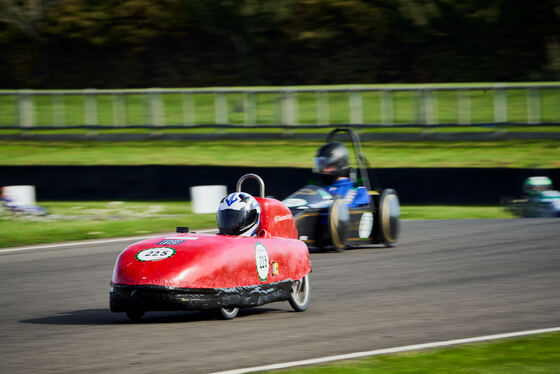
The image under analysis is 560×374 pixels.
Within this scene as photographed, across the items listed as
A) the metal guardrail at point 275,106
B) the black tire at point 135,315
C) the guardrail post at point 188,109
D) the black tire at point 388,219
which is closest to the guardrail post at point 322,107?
the metal guardrail at point 275,106

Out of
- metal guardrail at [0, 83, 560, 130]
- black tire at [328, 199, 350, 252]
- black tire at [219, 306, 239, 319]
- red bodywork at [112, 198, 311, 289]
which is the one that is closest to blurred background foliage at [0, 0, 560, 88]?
metal guardrail at [0, 83, 560, 130]

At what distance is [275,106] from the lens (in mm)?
31562

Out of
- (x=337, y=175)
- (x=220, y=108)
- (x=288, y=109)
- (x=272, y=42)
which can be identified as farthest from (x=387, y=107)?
(x=337, y=175)

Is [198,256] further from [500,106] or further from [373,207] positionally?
[500,106]

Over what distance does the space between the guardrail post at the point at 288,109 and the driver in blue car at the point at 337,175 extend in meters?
16.0

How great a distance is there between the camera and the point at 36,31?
45188 mm

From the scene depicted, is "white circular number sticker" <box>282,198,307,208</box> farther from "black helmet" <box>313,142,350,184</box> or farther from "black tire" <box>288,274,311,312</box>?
"black tire" <box>288,274,311,312</box>

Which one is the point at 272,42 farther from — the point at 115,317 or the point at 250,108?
the point at 115,317

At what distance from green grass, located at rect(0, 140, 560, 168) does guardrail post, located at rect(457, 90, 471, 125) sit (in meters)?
0.68

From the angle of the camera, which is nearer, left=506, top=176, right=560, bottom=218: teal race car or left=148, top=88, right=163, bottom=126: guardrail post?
left=506, top=176, right=560, bottom=218: teal race car

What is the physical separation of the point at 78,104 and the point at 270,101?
6344 mm

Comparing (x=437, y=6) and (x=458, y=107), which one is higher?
(x=437, y=6)

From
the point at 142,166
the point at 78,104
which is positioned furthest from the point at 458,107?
the point at 78,104

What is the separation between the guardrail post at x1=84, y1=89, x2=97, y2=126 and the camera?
32.1m
